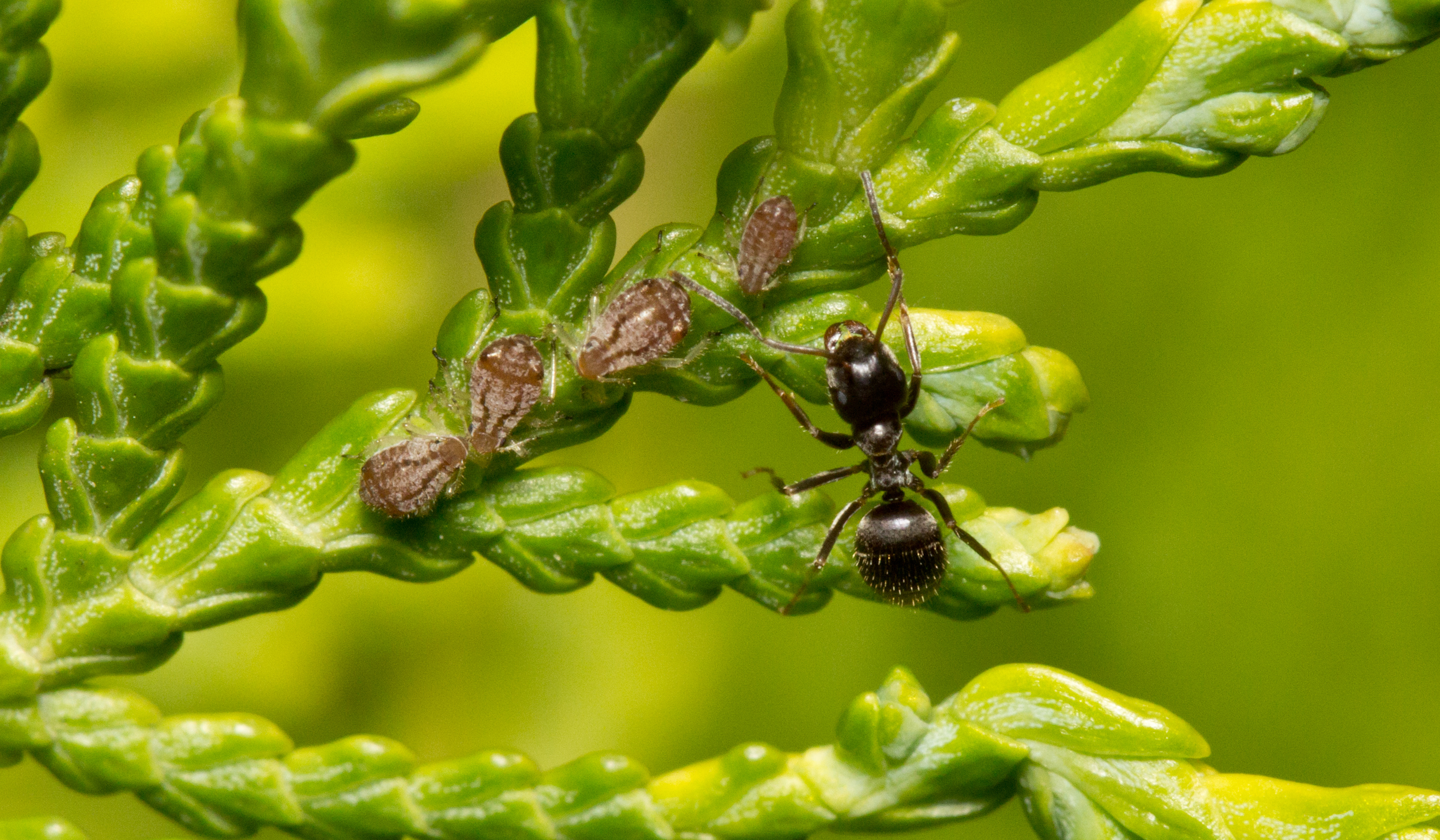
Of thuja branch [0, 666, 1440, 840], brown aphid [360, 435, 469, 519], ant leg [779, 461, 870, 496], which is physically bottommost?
thuja branch [0, 666, 1440, 840]

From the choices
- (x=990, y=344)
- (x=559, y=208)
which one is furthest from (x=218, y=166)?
(x=990, y=344)

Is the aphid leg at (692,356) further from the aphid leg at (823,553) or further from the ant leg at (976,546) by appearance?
the ant leg at (976,546)

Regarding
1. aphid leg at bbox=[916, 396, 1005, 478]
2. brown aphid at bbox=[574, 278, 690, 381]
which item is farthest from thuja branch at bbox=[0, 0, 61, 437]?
aphid leg at bbox=[916, 396, 1005, 478]

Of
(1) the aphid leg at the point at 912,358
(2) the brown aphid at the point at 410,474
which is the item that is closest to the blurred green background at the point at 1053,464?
(2) the brown aphid at the point at 410,474

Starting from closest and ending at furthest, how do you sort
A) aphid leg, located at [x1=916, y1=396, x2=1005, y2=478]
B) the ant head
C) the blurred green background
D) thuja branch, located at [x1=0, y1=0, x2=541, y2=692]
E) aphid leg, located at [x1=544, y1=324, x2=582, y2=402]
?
thuja branch, located at [x1=0, y1=0, x2=541, y2=692] → aphid leg, located at [x1=544, y1=324, x2=582, y2=402] → the ant head → aphid leg, located at [x1=916, y1=396, x2=1005, y2=478] → the blurred green background

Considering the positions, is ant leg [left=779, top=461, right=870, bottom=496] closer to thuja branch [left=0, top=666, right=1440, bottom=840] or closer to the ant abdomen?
the ant abdomen

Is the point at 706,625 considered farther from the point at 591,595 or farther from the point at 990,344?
the point at 990,344

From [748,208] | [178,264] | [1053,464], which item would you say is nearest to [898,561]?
[748,208]
